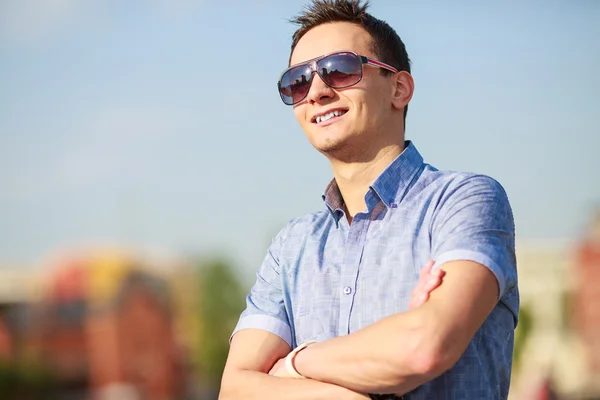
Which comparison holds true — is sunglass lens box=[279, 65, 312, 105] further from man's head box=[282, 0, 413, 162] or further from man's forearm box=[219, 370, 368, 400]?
man's forearm box=[219, 370, 368, 400]

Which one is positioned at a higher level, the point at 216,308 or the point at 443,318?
the point at 443,318

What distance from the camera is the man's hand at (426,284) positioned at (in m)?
2.52

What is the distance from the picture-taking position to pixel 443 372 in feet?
8.19

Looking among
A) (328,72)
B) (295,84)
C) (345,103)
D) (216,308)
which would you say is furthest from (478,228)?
(216,308)

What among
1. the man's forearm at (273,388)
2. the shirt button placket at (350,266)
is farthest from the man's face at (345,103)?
the man's forearm at (273,388)

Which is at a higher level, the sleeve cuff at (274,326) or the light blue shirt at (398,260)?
the light blue shirt at (398,260)

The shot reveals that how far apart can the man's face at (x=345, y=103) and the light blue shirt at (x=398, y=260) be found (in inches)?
5.3

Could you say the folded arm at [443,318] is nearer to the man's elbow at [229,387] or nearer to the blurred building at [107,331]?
the man's elbow at [229,387]

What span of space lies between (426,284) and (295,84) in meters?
0.90

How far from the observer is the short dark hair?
122 inches

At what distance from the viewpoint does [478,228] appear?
2.62m

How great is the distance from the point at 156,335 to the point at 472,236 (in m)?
56.0

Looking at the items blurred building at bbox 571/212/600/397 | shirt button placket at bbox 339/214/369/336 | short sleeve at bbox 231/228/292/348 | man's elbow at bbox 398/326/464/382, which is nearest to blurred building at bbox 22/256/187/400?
blurred building at bbox 571/212/600/397

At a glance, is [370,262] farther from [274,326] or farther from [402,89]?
[402,89]
